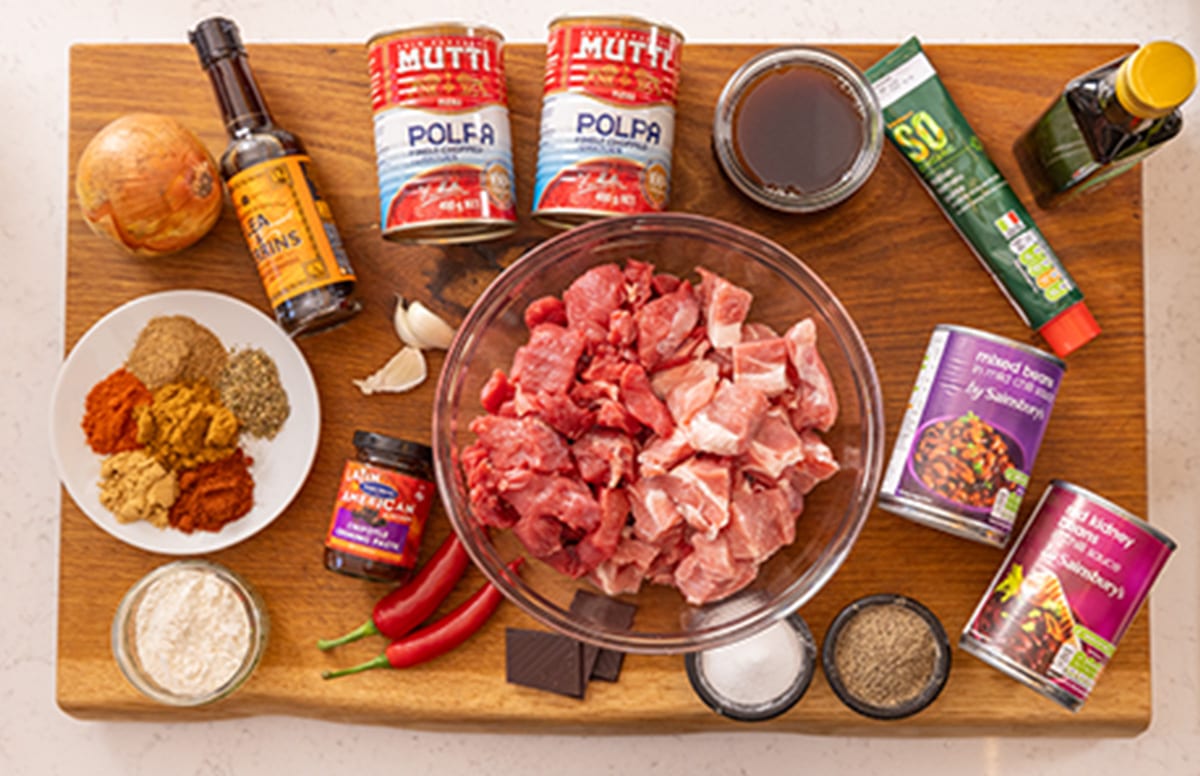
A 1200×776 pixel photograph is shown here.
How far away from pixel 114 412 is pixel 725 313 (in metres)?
1.10

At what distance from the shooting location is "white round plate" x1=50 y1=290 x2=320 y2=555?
1.70 m

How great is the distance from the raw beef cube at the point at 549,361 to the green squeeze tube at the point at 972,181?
71 cm

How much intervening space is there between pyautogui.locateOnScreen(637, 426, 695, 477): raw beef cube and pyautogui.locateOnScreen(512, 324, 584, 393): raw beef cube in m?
0.17

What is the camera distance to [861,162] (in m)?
1.58

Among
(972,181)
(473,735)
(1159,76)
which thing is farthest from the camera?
(473,735)

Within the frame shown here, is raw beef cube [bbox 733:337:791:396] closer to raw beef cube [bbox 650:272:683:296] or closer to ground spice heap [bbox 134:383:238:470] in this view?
raw beef cube [bbox 650:272:683:296]

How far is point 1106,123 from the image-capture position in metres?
1.52

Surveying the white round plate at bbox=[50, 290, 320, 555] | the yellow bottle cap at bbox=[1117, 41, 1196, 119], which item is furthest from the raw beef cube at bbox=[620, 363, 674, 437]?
the yellow bottle cap at bbox=[1117, 41, 1196, 119]

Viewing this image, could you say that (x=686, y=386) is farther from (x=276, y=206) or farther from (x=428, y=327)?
(x=276, y=206)

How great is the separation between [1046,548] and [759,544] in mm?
509

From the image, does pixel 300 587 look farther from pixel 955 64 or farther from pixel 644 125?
pixel 955 64

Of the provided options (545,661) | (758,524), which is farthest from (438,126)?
(545,661)

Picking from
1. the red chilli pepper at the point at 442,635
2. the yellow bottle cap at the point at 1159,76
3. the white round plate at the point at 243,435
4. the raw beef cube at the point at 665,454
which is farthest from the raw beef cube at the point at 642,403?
the yellow bottle cap at the point at 1159,76

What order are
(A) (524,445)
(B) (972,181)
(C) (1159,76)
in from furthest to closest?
(B) (972,181), (A) (524,445), (C) (1159,76)
